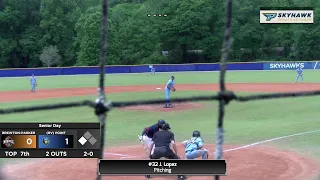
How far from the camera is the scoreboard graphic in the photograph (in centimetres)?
600

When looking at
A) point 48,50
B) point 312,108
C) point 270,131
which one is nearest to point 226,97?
point 270,131

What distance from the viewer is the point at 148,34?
39844mm

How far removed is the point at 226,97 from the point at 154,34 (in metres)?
36.7

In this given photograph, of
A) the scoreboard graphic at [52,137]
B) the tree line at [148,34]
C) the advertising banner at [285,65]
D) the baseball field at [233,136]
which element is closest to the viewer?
the scoreboard graphic at [52,137]

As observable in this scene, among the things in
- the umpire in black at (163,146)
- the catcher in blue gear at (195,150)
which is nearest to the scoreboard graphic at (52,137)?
the umpire in black at (163,146)

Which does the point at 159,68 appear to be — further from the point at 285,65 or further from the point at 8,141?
the point at 8,141

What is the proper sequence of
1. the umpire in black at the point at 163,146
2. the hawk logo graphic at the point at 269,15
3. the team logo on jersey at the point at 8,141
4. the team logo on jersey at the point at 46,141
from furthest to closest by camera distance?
the hawk logo graphic at the point at 269,15 → the umpire in black at the point at 163,146 → the team logo on jersey at the point at 8,141 → the team logo on jersey at the point at 46,141

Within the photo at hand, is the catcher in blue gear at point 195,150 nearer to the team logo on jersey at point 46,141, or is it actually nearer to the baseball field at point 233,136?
the baseball field at point 233,136

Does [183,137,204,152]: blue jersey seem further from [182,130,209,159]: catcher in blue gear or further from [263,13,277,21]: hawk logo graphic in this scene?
[263,13,277,21]: hawk logo graphic

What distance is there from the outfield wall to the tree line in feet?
3.86
